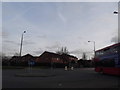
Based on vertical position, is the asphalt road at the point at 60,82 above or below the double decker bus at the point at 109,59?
below

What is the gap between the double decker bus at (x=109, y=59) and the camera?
21.1 metres

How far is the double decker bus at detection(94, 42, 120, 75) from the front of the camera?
21109mm

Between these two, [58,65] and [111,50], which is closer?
[111,50]

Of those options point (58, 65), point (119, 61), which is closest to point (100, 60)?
point (119, 61)

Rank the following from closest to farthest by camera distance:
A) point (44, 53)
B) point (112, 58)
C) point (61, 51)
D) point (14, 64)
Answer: point (112, 58)
point (14, 64)
point (61, 51)
point (44, 53)

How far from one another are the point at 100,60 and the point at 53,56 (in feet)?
243

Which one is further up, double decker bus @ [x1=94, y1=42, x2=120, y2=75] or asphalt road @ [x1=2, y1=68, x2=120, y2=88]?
double decker bus @ [x1=94, y1=42, x2=120, y2=75]

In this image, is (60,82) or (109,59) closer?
(60,82)

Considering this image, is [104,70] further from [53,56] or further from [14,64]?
[53,56]

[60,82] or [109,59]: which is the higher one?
→ [109,59]

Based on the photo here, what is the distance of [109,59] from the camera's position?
23188mm

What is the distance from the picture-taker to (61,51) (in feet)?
323

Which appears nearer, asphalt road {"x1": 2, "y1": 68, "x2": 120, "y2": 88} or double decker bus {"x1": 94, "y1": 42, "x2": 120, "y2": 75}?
asphalt road {"x1": 2, "y1": 68, "x2": 120, "y2": 88}

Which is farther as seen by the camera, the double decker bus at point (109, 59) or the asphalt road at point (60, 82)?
the double decker bus at point (109, 59)
